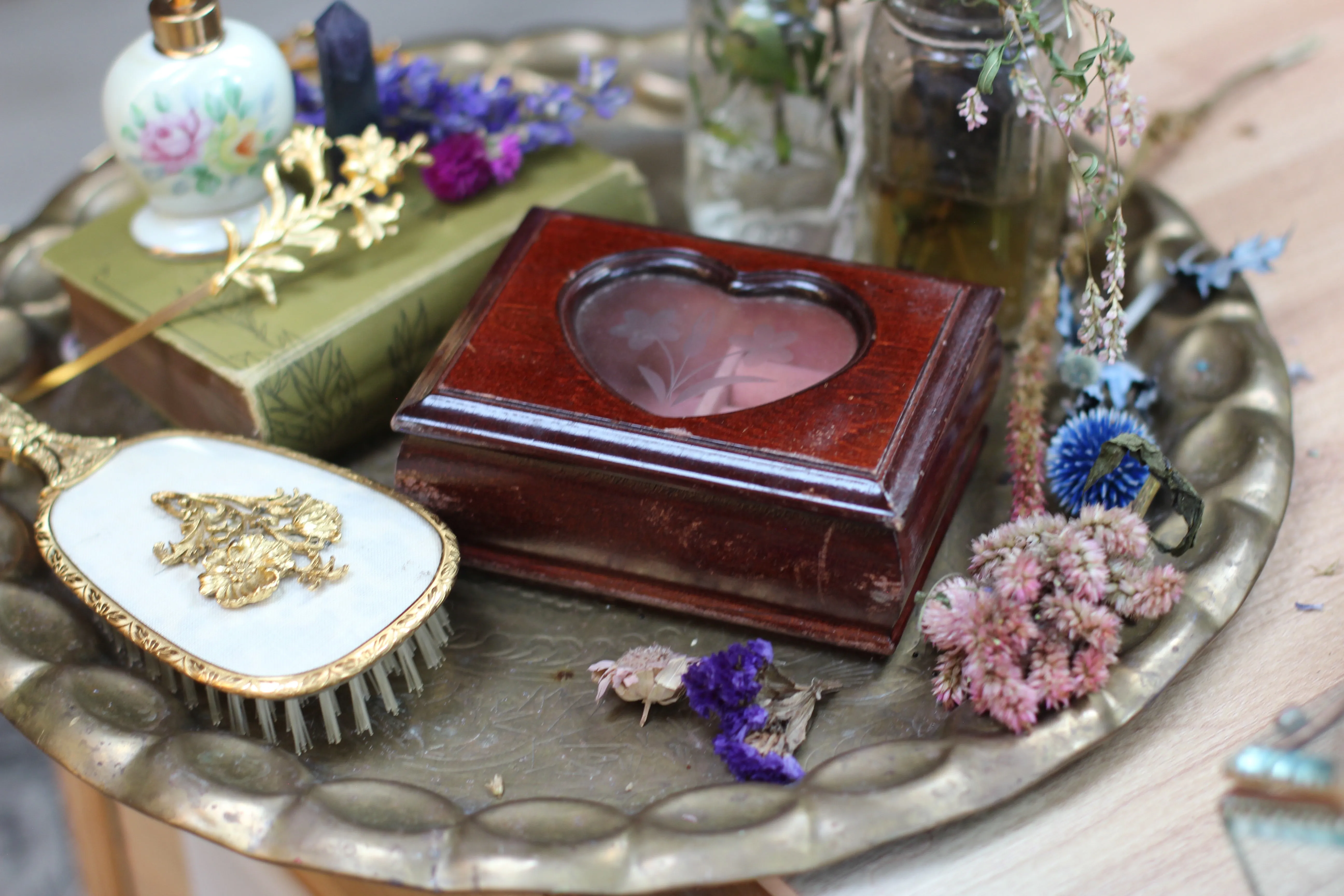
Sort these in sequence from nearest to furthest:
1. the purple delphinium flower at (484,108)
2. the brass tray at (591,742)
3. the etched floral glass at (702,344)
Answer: the brass tray at (591,742) → the etched floral glass at (702,344) → the purple delphinium flower at (484,108)

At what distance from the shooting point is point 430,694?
646mm

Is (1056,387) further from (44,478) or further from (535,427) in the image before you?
(44,478)

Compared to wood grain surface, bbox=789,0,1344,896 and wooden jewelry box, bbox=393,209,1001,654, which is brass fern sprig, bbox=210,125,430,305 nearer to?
wooden jewelry box, bbox=393,209,1001,654

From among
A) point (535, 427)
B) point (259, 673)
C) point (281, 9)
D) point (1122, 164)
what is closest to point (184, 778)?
point (259, 673)

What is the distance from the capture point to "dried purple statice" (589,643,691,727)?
0.61 meters

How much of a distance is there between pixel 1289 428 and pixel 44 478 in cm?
77

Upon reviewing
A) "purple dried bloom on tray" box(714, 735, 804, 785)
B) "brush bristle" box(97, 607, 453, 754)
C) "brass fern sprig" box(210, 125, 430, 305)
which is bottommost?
"brush bristle" box(97, 607, 453, 754)

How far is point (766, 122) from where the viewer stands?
893 mm

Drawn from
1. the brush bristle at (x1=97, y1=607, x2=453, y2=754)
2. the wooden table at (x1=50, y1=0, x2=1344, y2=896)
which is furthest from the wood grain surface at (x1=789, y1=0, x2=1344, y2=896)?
the brush bristle at (x1=97, y1=607, x2=453, y2=754)

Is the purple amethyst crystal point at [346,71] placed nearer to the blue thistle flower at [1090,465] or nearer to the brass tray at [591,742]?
the brass tray at [591,742]

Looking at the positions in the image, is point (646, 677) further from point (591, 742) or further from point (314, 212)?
point (314, 212)

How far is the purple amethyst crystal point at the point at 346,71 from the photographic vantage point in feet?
2.60

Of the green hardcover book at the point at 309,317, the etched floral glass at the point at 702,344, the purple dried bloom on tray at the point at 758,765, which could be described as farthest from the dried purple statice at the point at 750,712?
the green hardcover book at the point at 309,317

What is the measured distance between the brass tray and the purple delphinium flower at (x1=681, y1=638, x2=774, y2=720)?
0.09ft
